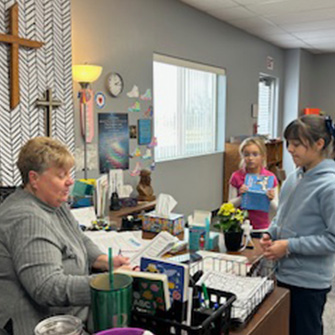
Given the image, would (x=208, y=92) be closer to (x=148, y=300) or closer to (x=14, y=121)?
(x=14, y=121)

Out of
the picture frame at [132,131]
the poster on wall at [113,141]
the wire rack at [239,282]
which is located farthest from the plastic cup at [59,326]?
the picture frame at [132,131]

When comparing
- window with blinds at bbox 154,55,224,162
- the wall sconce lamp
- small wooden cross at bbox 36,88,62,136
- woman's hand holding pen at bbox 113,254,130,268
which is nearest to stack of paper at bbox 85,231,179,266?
woman's hand holding pen at bbox 113,254,130,268

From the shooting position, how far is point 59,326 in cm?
102

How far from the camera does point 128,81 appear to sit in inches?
155

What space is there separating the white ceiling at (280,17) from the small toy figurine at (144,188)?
2.24 meters

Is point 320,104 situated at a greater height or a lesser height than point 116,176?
greater

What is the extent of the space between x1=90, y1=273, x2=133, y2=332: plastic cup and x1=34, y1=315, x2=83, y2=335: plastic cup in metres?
0.05

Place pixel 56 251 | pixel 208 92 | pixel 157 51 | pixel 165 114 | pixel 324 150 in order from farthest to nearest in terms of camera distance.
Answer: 1. pixel 208 92
2. pixel 165 114
3. pixel 157 51
4. pixel 324 150
5. pixel 56 251

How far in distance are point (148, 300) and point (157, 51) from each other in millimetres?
3614

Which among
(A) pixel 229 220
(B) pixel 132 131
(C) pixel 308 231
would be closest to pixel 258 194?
(A) pixel 229 220

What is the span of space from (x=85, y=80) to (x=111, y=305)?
256cm

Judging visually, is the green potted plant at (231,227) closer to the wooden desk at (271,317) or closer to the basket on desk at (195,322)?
the wooden desk at (271,317)

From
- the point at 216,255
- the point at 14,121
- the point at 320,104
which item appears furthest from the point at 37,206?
the point at 320,104

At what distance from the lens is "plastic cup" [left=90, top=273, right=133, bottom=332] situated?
99cm
